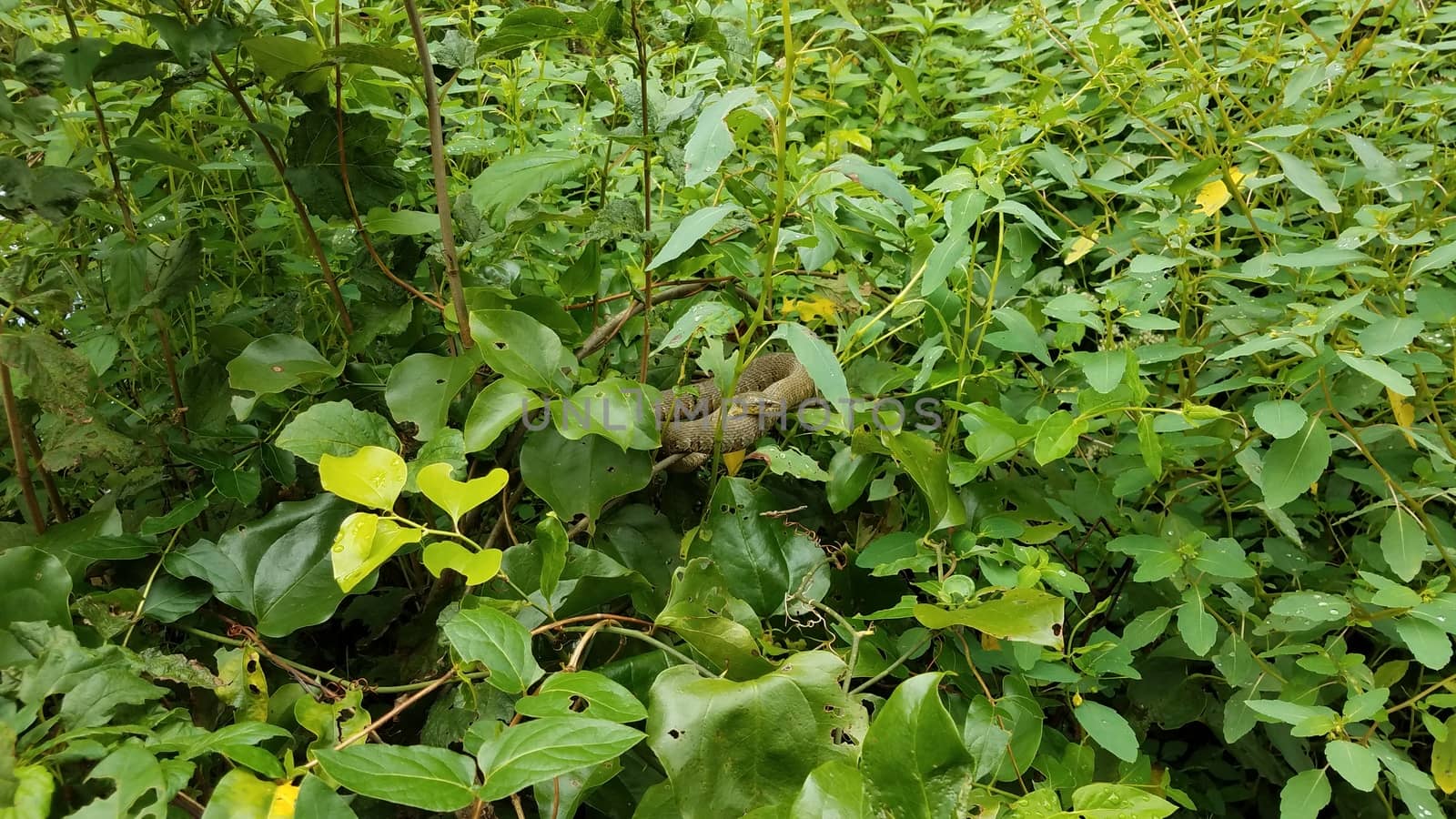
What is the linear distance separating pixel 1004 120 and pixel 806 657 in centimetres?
62

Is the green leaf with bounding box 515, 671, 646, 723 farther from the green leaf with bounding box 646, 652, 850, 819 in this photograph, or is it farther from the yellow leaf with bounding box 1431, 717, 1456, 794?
the yellow leaf with bounding box 1431, 717, 1456, 794

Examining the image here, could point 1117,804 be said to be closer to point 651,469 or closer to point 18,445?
Answer: point 651,469

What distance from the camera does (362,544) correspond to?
601 millimetres

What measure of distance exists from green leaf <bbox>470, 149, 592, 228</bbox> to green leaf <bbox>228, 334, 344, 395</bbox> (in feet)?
0.71

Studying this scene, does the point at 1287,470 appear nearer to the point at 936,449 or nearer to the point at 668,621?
the point at 936,449

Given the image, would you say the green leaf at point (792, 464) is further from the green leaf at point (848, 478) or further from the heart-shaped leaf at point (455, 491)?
the heart-shaped leaf at point (455, 491)

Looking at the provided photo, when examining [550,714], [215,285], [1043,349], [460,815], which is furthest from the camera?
[215,285]

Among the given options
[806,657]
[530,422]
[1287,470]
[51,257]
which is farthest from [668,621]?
[51,257]

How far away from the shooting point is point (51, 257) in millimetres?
927

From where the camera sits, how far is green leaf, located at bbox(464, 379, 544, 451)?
75cm


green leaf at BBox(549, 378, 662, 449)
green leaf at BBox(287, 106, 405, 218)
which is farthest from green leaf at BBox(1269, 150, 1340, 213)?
green leaf at BBox(287, 106, 405, 218)

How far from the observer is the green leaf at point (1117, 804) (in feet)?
1.82

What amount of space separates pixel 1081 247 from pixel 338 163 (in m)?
0.93

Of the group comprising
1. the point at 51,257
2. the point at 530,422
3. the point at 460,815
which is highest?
the point at 51,257
